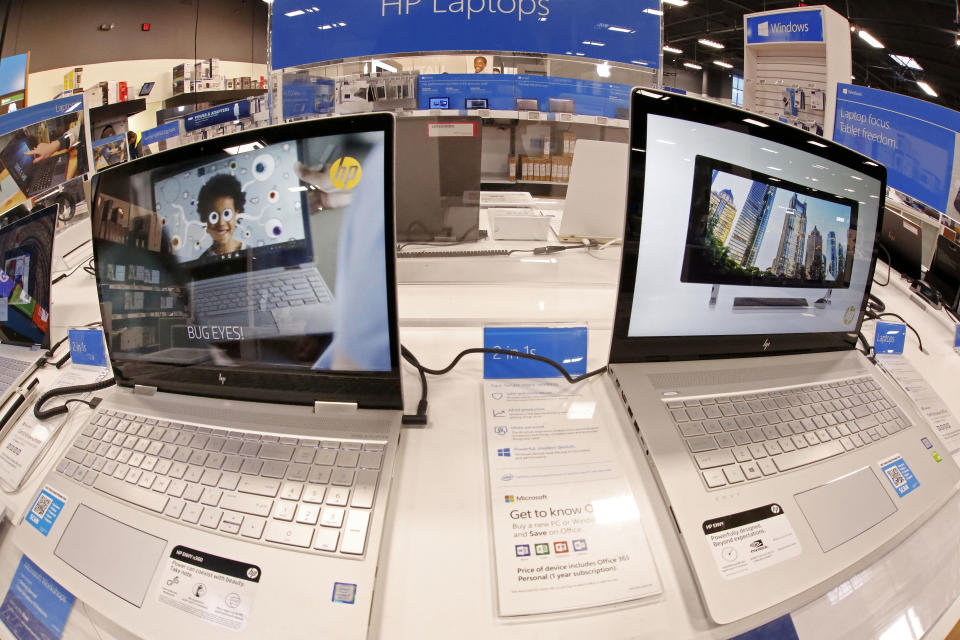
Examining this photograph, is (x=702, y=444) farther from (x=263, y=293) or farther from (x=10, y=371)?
(x=10, y=371)

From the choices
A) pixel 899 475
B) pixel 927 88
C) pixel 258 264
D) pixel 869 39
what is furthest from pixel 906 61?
pixel 258 264

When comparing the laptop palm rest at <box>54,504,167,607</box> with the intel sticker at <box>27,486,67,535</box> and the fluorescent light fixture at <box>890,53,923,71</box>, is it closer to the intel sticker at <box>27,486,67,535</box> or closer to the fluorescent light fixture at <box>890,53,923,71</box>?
the intel sticker at <box>27,486,67,535</box>

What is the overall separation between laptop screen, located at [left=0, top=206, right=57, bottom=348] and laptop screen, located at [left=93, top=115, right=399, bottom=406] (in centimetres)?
35

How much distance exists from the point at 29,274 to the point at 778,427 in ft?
4.75

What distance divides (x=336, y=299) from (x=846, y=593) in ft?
2.25

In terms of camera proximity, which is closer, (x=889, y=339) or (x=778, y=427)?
(x=778, y=427)

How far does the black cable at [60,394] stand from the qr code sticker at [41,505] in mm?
166

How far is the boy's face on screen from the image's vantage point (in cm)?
54

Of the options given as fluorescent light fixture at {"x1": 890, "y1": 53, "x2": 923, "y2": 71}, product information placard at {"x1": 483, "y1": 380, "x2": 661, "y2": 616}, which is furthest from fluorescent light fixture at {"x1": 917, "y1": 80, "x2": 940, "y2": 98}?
product information placard at {"x1": 483, "y1": 380, "x2": 661, "y2": 616}

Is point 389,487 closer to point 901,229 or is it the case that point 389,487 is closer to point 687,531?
point 687,531

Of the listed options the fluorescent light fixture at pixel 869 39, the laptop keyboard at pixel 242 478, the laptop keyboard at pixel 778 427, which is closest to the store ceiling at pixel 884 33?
the fluorescent light fixture at pixel 869 39

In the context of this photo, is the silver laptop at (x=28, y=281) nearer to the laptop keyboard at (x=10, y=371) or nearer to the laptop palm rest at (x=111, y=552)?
the laptop keyboard at (x=10, y=371)

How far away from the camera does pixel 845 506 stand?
1.52ft

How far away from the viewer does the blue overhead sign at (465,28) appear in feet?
3.66
